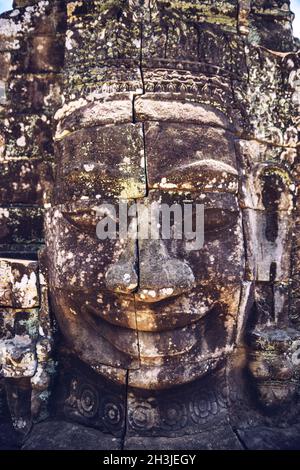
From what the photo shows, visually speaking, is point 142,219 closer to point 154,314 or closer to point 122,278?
point 122,278

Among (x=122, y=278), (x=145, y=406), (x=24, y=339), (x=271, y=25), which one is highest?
(x=271, y=25)

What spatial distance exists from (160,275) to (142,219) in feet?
1.18

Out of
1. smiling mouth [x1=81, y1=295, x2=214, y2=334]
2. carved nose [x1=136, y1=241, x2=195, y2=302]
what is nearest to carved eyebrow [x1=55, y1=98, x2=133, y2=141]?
carved nose [x1=136, y1=241, x2=195, y2=302]

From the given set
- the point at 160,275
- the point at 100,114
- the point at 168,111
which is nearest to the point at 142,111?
the point at 168,111

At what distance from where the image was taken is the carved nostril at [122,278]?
2368mm

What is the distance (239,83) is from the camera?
117 inches

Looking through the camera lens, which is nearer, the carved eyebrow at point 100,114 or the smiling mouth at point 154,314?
the smiling mouth at point 154,314

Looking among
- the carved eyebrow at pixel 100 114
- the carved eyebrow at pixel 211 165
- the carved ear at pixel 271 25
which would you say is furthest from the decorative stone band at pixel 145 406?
the carved ear at pixel 271 25

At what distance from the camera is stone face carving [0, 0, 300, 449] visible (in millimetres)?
2523

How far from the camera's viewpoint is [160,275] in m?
2.38

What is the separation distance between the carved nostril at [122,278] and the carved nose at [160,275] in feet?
0.15

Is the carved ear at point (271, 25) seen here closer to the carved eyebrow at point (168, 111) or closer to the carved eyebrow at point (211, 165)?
the carved eyebrow at point (168, 111)

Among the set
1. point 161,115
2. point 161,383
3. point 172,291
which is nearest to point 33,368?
point 161,383

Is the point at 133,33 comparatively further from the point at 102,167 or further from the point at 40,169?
the point at 40,169
